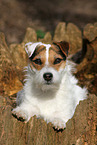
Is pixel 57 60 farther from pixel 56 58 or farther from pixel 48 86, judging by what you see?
pixel 48 86

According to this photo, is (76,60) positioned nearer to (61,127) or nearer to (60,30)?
(60,30)

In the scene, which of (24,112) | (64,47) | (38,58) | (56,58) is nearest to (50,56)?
(56,58)

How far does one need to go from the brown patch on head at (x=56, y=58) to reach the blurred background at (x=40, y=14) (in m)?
12.1

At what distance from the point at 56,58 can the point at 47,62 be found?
0.74ft

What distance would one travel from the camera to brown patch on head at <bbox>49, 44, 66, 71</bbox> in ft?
13.8

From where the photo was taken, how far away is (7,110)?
3.64 meters

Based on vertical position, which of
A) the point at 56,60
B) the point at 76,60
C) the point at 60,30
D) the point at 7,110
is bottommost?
the point at 76,60

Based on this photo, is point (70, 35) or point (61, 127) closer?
point (61, 127)

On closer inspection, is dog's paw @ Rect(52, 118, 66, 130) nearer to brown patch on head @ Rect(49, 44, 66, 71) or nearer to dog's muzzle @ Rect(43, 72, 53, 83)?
dog's muzzle @ Rect(43, 72, 53, 83)

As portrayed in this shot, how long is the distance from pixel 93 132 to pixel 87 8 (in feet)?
64.3

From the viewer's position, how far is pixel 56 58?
4258mm

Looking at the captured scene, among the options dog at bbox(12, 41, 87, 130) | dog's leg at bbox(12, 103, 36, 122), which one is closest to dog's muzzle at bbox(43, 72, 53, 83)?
dog at bbox(12, 41, 87, 130)

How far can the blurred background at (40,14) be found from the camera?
57.0 feet

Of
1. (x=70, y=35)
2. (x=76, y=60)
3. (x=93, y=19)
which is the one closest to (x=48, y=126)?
(x=76, y=60)
